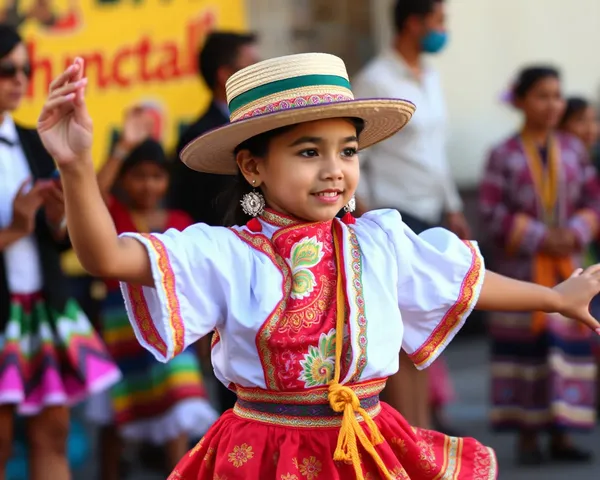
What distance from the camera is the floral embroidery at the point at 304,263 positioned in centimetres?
346

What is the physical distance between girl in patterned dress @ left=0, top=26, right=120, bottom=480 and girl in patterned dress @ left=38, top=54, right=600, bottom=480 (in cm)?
161

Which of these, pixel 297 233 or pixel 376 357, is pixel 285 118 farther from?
pixel 376 357

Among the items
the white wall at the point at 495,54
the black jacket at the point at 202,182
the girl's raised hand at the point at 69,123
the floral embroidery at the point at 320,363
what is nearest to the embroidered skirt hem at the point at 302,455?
the floral embroidery at the point at 320,363

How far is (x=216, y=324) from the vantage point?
3443mm

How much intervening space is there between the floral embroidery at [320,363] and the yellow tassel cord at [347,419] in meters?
0.02

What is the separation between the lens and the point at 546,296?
3654mm

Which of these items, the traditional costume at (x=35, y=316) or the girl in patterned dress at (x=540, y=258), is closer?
the traditional costume at (x=35, y=316)

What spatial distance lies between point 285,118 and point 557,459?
404cm

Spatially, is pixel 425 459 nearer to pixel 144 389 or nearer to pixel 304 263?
pixel 304 263

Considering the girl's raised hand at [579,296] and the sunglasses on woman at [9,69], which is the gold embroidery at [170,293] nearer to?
the girl's raised hand at [579,296]

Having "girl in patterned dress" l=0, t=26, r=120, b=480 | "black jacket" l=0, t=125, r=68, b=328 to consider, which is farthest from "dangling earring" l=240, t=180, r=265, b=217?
"black jacket" l=0, t=125, r=68, b=328

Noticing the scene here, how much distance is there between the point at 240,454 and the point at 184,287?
474mm

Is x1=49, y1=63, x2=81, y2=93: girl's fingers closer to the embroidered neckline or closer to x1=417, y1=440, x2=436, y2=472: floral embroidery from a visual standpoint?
the embroidered neckline

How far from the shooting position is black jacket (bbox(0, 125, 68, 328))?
512 centimetres
